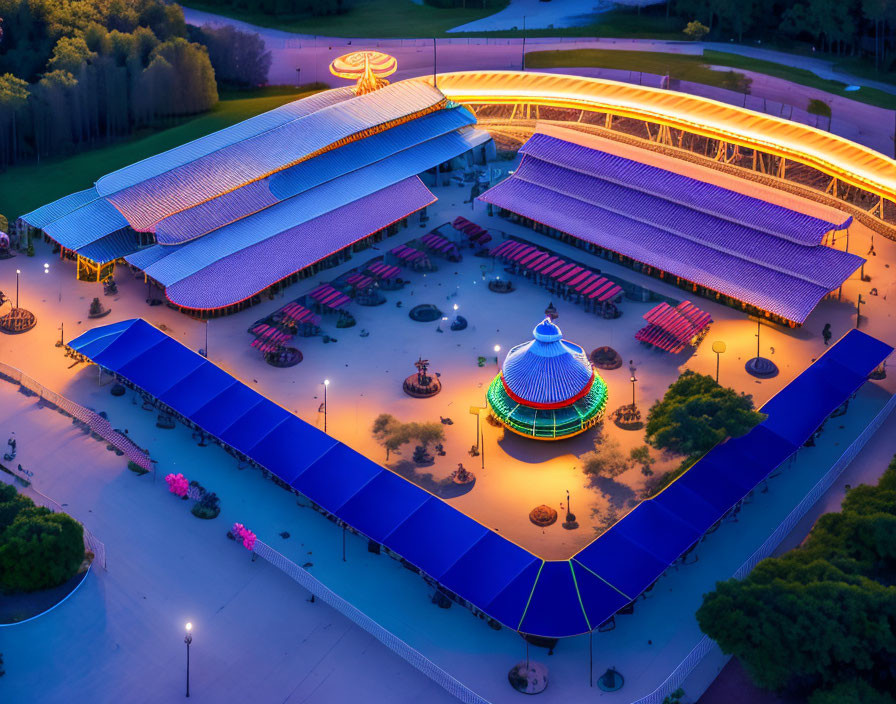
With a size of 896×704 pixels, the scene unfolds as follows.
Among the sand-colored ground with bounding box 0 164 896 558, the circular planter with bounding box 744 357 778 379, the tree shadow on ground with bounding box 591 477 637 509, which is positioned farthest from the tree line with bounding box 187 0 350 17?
the tree shadow on ground with bounding box 591 477 637 509

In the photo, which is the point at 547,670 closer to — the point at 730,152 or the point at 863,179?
the point at 863,179

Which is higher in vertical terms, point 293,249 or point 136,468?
point 293,249

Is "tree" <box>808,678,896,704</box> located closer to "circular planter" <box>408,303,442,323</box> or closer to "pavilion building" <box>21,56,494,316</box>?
"circular planter" <box>408,303,442,323</box>

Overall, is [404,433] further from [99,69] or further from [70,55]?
[70,55]

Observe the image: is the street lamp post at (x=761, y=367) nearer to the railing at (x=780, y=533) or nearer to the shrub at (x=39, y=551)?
the railing at (x=780, y=533)

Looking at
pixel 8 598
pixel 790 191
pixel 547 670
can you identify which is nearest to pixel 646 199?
pixel 790 191


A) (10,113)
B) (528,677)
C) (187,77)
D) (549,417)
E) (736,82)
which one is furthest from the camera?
(736,82)

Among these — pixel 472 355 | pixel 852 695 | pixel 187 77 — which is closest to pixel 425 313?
pixel 472 355
